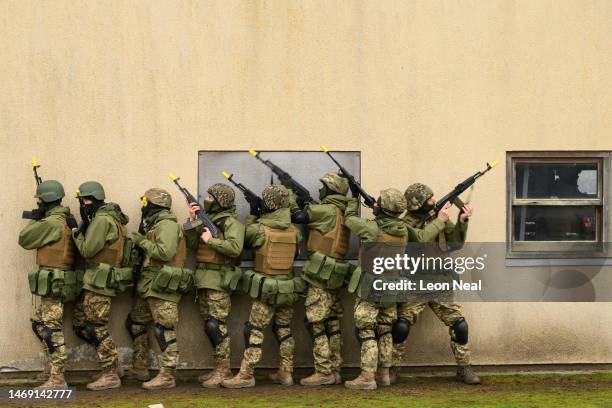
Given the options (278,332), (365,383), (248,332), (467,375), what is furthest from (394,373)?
(248,332)

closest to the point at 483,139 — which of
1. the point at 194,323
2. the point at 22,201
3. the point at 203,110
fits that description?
the point at 203,110

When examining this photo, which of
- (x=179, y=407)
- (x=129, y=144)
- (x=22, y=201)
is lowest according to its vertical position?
(x=179, y=407)

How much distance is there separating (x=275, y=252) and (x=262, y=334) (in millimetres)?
832

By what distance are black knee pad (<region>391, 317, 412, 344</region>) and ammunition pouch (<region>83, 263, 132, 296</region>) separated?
269 centimetres

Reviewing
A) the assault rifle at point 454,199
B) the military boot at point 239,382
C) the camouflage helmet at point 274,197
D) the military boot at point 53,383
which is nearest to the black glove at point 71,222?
the military boot at point 53,383

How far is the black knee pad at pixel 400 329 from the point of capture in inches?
352

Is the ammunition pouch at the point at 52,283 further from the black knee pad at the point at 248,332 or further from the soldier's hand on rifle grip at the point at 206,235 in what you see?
the black knee pad at the point at 248,332

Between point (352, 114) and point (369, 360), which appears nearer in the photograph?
point (369, 360)

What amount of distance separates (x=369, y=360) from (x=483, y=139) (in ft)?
8.84

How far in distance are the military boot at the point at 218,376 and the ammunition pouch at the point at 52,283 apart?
A: 5.24 feet

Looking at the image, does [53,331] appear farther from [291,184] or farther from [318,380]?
[291,184]

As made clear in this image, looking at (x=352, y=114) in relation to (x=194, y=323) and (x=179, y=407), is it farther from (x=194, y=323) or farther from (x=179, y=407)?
(x=179, y=407)

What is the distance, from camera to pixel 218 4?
9312 mm

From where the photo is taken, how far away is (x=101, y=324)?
8.77m
